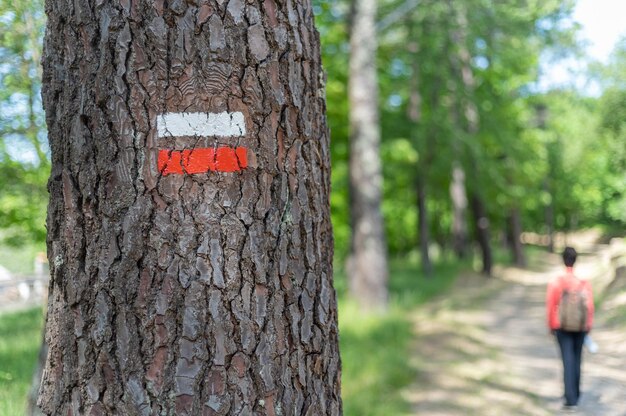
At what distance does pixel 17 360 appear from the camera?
6.18 m

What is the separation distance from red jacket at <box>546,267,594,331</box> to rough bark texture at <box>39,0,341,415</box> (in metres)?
5.01

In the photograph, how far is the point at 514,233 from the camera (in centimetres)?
2753

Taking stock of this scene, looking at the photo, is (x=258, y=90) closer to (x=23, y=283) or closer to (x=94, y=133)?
(x=94, y=133)

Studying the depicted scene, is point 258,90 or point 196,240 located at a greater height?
Result: point 258,90

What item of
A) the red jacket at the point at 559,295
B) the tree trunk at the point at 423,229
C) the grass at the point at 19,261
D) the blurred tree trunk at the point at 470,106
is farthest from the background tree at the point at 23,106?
the tree trunk at the point at 423,229

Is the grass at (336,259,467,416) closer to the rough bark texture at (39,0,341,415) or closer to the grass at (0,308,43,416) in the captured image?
the grass at (0,308,43,416)

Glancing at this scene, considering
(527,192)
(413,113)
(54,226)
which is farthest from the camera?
(527,192)

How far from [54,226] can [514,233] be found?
2672cm

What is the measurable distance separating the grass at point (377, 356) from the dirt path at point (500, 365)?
215 mm

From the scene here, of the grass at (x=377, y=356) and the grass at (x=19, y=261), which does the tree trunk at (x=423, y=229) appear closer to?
the grass at (x=377, y=356)

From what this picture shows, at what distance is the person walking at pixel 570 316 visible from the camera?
21.9 ft

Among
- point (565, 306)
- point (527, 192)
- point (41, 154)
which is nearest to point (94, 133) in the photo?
point (41, 154)

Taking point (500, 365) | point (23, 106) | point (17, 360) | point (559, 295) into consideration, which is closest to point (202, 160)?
point (23, 106)

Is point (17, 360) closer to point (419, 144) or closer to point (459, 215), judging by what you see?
point (419, 144)
